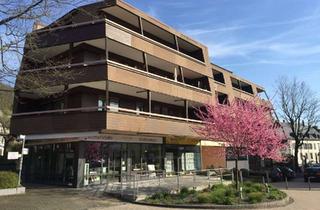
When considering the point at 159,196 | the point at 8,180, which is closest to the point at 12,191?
the point at 8,180

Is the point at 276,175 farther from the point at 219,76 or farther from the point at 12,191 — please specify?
the point at 12,191

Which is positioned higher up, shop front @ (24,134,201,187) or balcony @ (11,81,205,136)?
balcony @ (11,81,205,136)

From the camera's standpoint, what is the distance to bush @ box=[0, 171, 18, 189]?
20.5 metres

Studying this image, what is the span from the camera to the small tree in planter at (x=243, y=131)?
75.0ft

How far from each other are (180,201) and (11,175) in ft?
30.0

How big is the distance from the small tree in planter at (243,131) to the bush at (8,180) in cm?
1164

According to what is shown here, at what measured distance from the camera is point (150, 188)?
23391mm

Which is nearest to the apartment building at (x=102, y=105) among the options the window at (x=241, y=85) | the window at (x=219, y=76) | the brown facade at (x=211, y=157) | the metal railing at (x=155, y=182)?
the metal railing at (x=155, y=182)

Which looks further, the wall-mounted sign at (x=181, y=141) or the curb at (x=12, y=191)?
the wall-mounted sign at (x=181, y=141)

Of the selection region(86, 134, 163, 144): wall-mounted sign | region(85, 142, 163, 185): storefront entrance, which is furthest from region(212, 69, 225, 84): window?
region(85, 142, 163, 185): storefront entrance

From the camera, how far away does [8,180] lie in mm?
20703

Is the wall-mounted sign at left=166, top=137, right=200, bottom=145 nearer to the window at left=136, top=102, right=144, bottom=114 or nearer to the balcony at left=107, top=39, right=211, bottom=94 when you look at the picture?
the window at left=136, top=102, right=144, bottom=114

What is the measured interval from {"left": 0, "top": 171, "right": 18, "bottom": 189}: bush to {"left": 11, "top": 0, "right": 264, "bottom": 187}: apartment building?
4.51 m

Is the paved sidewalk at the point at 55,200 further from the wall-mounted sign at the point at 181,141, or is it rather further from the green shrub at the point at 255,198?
the wall-mounted sign at the point at 181,141
